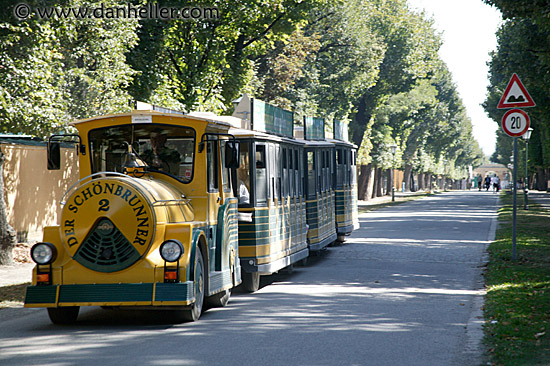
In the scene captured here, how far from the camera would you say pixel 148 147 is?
34.5 feet

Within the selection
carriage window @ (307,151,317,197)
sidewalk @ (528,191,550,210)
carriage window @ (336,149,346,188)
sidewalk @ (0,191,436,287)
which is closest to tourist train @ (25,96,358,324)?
carriage window @ (307,151,317,197)

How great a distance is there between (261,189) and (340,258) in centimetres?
568

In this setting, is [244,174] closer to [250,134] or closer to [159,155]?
[250,134]

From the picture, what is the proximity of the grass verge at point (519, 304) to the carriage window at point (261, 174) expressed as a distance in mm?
3890

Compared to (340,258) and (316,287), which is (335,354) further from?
(340,258)

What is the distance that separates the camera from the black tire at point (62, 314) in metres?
9.83

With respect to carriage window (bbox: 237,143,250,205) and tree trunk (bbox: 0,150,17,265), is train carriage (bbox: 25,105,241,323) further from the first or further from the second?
tree trunk (bbox: 0,150,17,265)

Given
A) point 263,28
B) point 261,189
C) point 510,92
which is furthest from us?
point 263,28

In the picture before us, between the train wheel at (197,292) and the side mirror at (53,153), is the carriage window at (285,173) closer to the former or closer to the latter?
the train wheel at (197,292)

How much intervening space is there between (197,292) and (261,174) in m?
3.92

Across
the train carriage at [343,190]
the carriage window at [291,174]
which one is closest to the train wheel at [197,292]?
the carriage window at [291,174]

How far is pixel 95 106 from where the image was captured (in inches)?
792

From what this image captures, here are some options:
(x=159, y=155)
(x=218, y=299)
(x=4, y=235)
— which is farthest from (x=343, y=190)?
(x=159, y=155)

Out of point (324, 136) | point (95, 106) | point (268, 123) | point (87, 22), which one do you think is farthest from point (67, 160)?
point (268, 123)
